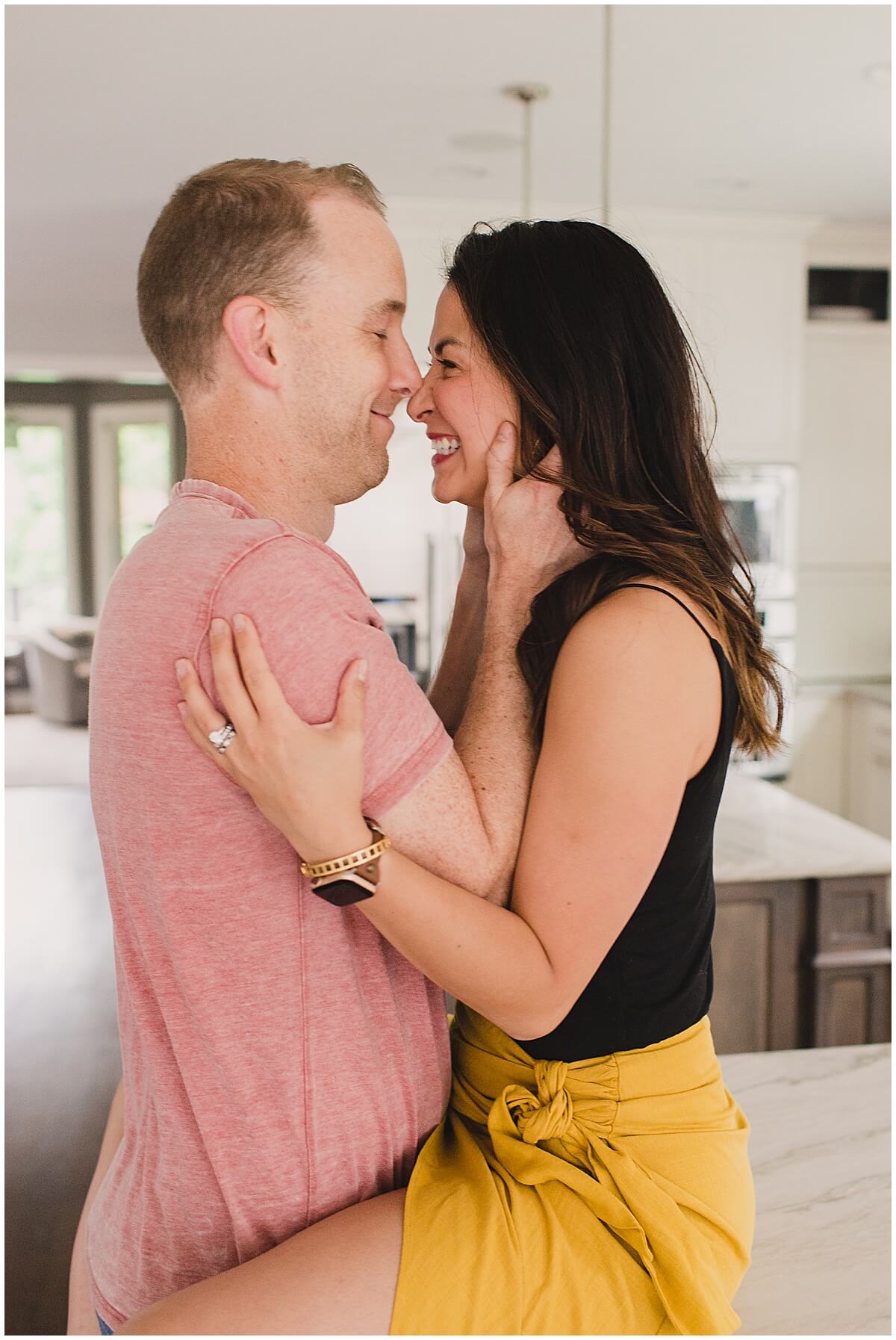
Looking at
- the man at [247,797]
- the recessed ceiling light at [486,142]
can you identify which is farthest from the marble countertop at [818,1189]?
the recessed ceiling light at [486,142]

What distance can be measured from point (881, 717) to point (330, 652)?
16.3 feet

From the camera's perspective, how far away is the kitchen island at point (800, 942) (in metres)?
2.48

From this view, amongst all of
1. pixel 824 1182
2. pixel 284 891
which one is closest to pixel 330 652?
pixel 284 891

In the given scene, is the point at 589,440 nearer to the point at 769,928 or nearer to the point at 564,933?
the point at 564,933

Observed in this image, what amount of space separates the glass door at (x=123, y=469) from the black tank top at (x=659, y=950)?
427 inches

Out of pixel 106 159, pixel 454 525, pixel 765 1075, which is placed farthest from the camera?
pixel 454 525

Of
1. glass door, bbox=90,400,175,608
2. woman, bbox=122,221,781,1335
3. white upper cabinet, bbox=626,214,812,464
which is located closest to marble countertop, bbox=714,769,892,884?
woman, bbox=122,221,781,1335

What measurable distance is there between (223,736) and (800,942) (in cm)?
195

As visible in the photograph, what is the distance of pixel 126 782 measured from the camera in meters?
1.03

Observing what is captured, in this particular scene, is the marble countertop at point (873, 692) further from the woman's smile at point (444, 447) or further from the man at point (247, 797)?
the man at point (247, 797)

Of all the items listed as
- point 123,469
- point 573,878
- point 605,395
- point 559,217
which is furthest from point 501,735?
point 123,469

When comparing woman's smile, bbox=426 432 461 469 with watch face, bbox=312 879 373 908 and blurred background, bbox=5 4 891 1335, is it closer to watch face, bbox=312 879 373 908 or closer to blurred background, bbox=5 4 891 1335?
blurred background, bbox=5 4 891 1335

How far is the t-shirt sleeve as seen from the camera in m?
0.95

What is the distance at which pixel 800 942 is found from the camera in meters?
2.55
